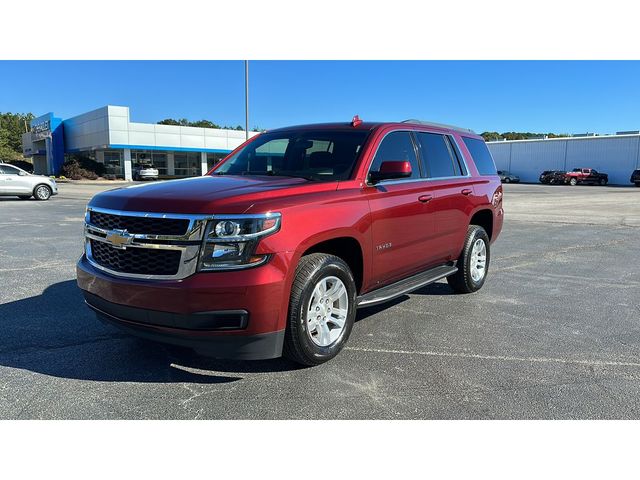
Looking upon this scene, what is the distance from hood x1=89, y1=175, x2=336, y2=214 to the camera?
3.35 metres

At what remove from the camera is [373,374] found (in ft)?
12.5

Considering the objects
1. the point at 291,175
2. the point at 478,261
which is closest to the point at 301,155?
the point at 291,175

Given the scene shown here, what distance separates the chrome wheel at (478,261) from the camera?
627 cm

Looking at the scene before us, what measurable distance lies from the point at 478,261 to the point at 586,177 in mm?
51960

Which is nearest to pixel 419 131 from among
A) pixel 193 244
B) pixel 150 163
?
pixel 193 244

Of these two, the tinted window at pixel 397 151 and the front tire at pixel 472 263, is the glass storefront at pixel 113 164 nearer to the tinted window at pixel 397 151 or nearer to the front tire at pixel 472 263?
the front tire at pixel 472 263

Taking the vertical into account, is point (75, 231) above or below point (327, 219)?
below

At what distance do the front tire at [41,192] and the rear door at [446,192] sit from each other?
2220 centimetres

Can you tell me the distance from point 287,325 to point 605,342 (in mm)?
3061

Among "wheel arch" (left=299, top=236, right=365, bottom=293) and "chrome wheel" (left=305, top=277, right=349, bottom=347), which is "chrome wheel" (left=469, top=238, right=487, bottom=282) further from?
"chrome wheel" (left=305, top=277, right=349, bottom=347)

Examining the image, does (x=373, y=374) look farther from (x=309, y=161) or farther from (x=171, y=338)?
(x=309, y=161)

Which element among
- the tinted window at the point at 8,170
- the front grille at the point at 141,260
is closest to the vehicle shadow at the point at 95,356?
the front grille at the point at 141,260

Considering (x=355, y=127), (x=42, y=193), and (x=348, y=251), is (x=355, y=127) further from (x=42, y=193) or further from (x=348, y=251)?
(x=42, y=193)

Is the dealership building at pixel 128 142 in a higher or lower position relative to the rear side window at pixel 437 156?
higher
